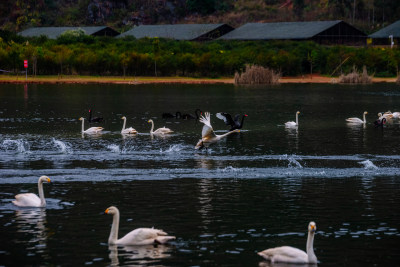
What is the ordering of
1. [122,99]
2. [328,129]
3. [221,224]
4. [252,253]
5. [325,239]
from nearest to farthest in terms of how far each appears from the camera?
[252,253]
[325,239]
[221,224]
[328,129]
[122,99]

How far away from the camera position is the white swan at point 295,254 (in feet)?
59.3

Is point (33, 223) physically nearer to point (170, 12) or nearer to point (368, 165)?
point (368, 165)

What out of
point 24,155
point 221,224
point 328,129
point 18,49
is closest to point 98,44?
point 18,49

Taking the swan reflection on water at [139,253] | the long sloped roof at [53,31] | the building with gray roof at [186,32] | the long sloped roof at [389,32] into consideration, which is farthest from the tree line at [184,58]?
the swan reflection on water at [139,253]

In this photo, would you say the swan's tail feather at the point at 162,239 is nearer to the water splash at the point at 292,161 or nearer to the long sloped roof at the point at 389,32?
the water splash at the point at 292,161

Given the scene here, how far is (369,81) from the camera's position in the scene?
4304 inches

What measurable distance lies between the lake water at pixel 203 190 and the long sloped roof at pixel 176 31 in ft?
293

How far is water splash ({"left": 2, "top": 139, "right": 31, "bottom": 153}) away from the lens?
37.9 m

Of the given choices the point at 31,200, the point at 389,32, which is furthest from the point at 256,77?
the point at 31,200

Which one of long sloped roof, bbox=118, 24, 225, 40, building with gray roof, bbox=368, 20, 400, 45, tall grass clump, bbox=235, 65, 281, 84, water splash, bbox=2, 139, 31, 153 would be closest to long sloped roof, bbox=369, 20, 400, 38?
building with gray roof, bbox=368, 20, 400, 45

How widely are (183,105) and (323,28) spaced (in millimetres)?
69527

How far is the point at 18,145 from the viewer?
39.0m

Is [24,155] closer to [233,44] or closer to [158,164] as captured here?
[158,164]

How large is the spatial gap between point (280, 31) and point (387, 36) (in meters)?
17.5
